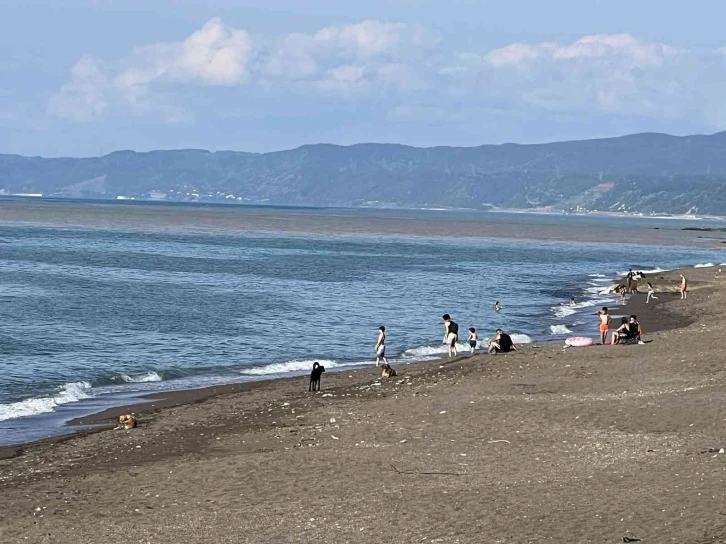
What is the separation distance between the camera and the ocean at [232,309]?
1335 inches

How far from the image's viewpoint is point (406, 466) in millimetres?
19406

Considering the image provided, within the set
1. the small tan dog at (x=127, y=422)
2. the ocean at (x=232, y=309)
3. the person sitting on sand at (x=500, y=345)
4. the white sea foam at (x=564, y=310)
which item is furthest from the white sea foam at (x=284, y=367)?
the white sea foam at (x=564, y=310)

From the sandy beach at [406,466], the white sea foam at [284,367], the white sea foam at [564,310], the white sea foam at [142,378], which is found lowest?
the white sea foam at [564,310]

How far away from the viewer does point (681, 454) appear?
18797 millimetres

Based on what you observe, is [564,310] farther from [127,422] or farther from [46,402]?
[127,422]

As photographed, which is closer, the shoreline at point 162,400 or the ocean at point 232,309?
the shoreline at point 162,400

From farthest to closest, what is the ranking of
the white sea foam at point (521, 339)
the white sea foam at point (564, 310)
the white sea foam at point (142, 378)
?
the white sea foam at point (564, 310)
the white sea foam at point (521, 339)
the white sea foam at point (142, 378)

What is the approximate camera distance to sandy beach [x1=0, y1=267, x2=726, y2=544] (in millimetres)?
15906

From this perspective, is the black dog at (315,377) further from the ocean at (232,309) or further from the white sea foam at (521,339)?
the white sea foam at (521,339)

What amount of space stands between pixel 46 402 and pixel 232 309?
79.6 ft

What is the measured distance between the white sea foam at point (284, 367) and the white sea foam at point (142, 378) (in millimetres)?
2942

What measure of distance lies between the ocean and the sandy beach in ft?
15.0

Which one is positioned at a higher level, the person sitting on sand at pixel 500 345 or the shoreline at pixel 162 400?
the person sitting on sand at pixel 500 345

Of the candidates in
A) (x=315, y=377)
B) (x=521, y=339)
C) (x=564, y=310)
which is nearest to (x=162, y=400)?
(x=315, y=377)
